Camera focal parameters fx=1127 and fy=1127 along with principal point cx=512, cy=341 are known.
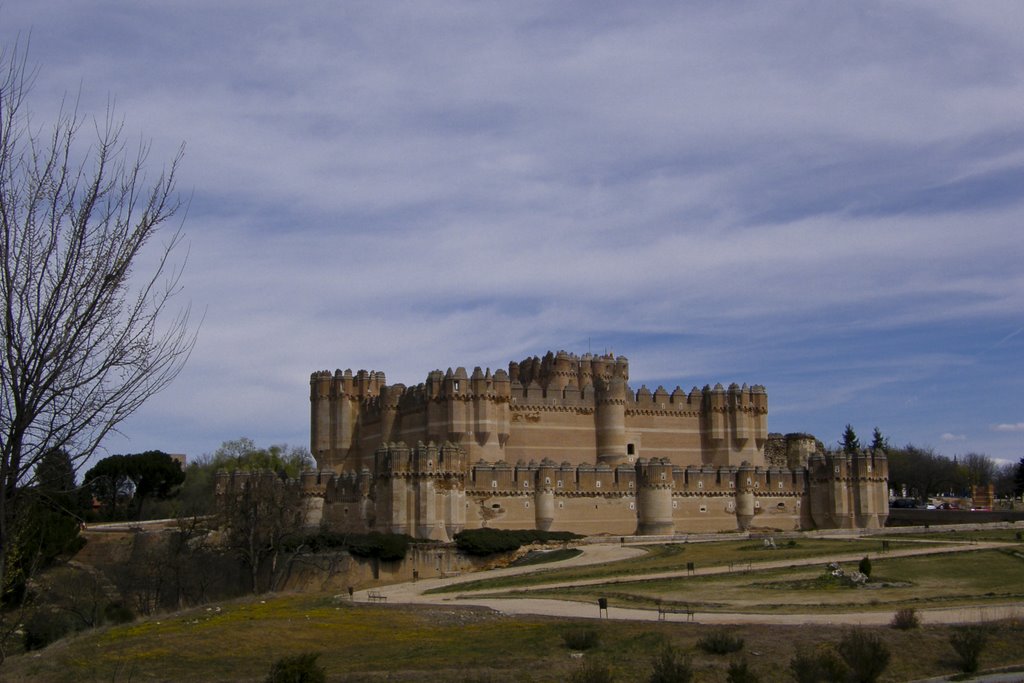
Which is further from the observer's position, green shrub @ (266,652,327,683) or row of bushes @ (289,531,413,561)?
row of bushes @ (289,531,413,561)

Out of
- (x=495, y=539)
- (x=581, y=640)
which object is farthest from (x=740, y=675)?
(x=495, y=539)

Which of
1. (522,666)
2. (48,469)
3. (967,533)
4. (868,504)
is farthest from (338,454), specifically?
(48,469)

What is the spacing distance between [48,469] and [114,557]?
54996 millimetres

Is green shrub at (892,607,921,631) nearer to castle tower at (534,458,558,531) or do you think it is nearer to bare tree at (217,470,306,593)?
bare tree at (217,470,306,593)

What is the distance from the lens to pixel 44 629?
39594 mm

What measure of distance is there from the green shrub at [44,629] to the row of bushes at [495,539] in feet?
72.4

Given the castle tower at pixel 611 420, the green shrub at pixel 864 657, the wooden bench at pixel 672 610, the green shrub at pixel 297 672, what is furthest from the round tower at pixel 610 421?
the green shrub at pixel 297 672

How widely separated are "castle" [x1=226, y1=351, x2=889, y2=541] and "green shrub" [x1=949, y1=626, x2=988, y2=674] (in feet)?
119

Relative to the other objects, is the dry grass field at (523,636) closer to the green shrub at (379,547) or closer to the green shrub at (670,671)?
the green shrub at (670,671)

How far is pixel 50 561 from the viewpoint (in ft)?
192

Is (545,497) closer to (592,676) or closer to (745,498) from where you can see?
(745,498)

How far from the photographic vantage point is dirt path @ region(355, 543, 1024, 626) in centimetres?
3372

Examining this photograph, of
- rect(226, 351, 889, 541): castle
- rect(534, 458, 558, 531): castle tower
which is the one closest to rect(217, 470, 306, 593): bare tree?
rect(226, 351, 889, 541): castle

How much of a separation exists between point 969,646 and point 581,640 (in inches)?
389
